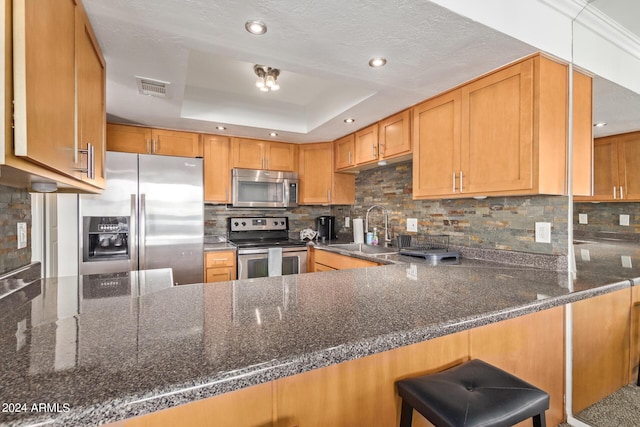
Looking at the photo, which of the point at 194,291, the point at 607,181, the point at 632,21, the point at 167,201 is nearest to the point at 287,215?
the point at 167,201

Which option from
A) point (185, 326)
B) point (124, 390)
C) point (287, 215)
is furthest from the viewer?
point (287, 215)

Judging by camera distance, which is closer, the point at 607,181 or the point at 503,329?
the point at 503,329

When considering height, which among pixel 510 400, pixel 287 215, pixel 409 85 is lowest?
pixel 510 400

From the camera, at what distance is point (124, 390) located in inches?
20.6

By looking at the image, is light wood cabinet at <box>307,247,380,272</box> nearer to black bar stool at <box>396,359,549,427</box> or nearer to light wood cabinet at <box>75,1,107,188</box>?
black bar stool at <box>396,359,549,427</box>

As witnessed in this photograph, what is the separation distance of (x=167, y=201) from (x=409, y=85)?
228cm

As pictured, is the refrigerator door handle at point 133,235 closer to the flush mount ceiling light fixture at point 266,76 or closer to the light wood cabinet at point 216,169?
the light wood cabinet at point 216,169

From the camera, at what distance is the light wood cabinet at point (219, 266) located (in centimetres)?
294

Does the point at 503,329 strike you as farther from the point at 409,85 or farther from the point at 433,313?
the point at 409,85

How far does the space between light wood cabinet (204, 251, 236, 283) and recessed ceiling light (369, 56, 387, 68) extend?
219 cm

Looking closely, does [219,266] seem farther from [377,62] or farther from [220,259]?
[377,62]

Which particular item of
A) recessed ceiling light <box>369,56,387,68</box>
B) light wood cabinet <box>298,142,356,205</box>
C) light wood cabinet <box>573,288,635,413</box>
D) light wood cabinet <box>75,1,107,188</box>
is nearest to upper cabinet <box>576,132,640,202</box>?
light wood cabinet <box>573,288,635,413</box>

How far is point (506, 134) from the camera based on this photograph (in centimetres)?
174

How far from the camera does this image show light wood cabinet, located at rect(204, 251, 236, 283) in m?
2.94
